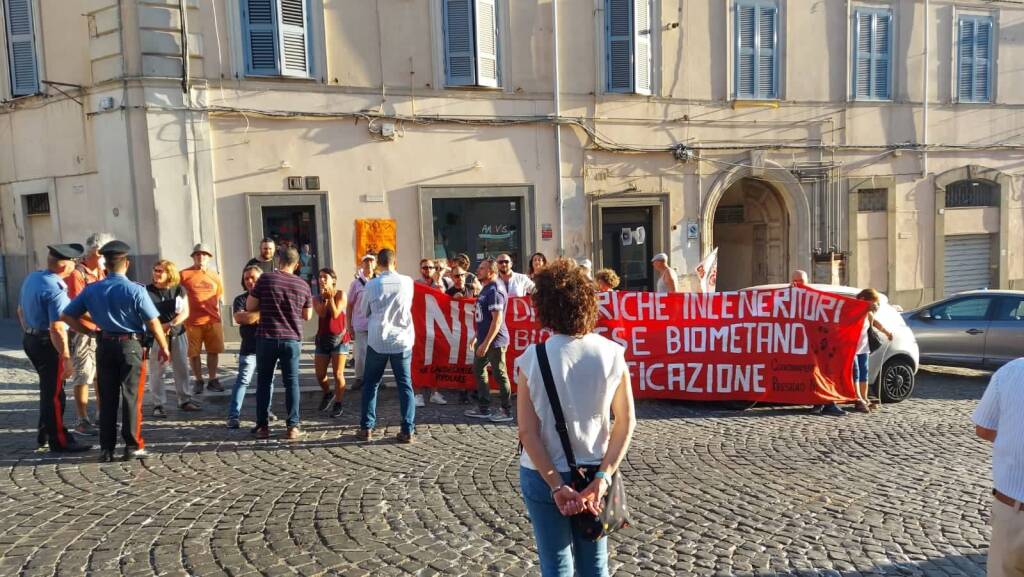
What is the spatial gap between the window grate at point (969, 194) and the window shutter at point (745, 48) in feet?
21.4

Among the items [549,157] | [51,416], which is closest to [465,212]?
[549,157]

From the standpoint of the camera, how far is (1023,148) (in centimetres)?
1969

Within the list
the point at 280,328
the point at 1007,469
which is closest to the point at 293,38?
the point at 280,328

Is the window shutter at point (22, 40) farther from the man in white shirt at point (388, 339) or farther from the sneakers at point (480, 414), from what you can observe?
the sneakers at point (480, 414)

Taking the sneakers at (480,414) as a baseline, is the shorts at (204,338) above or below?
above

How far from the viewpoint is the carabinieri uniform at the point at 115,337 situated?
612 centimetres

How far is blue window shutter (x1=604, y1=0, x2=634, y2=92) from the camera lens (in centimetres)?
1555

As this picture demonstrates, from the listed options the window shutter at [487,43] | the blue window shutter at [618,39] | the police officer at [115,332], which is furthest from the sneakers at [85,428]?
the blue window shutter at [618,39]

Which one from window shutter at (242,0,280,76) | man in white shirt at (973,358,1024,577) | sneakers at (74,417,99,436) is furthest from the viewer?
window shutter at (242,0,280,76)

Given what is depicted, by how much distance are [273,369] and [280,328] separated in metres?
0.42

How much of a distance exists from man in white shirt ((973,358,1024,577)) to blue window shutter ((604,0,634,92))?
13.3 metres

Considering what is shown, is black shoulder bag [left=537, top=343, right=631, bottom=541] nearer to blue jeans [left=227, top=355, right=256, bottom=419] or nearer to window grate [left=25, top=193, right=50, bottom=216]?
blue jeans [left=227, top=355, right=256, bottom=419]

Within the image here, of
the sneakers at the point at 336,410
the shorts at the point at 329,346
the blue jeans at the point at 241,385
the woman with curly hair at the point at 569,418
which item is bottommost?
the sneakers at the point at 336,410

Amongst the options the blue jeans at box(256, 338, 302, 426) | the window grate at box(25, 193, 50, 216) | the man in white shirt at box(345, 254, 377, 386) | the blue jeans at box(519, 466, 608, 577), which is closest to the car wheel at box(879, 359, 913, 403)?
the man in white shirt at box(345, 254, 377, 386)
